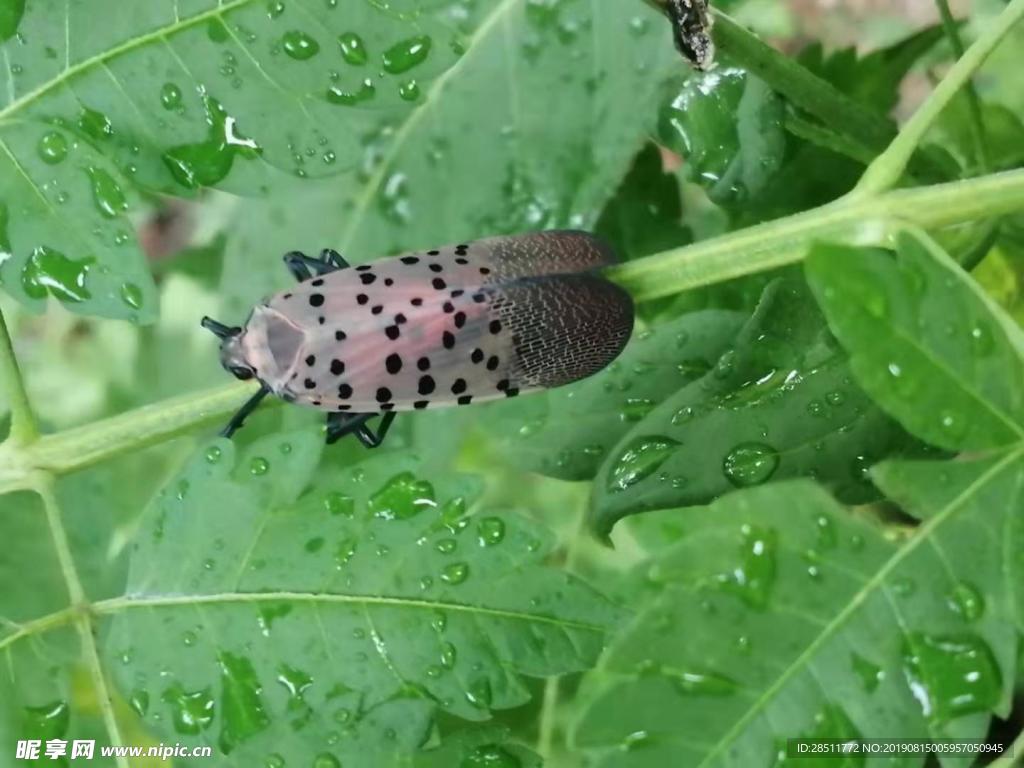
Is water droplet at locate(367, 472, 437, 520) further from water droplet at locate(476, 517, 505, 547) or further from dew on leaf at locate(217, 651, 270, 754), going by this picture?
dew on leaf at locate(217, 651, 270, 754)

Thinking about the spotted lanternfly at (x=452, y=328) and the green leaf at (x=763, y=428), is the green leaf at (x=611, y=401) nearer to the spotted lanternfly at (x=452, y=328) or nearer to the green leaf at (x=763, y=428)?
the spotted lanternfly at (x=452, y=328)

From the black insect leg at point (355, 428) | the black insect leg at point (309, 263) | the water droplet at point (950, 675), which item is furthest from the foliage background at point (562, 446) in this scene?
the black insect leg at point (309, 263)

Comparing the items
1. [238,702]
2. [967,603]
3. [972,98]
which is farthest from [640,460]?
[972,98]

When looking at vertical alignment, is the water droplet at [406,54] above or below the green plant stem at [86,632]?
above

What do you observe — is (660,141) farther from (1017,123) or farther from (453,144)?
(1017,123)

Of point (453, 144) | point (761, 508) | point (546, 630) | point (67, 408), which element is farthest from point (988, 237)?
point (67, 408)

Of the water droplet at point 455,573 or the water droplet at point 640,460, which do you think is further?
the water droplet at point 640,460
